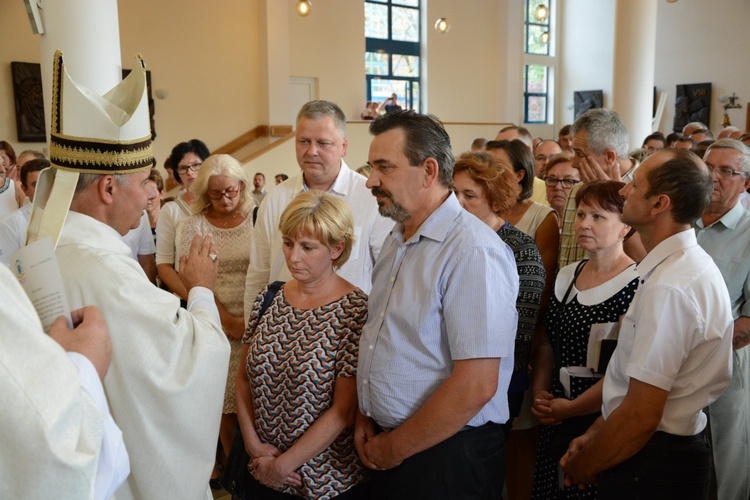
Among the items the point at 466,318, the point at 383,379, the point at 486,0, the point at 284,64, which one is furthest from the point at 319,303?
the point at 486,0

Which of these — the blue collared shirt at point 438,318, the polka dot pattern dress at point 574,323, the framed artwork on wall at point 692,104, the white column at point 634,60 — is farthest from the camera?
the framed artwork on wall at point 692,104

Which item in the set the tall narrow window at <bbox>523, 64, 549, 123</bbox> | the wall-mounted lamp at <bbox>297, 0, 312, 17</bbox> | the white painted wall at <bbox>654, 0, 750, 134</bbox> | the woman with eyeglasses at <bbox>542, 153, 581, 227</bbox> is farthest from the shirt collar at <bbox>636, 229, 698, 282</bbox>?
the tall narrow window at <bbox>523, 64, 549, 123</bbox>

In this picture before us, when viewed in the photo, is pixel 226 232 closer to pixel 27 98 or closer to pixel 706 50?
pixel 27 98

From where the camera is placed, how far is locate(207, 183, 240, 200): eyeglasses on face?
10.9ft

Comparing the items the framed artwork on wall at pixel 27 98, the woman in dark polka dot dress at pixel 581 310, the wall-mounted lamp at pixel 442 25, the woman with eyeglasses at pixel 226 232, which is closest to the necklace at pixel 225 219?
the woman with eyeglasses at pixel 226 232

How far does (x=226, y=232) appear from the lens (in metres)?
3.34

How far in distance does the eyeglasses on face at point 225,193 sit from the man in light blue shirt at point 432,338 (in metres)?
1.50

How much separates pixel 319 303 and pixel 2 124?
9.94 metres

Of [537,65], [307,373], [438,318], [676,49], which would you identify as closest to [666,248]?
[438,318]

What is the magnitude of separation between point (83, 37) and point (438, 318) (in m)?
3.74

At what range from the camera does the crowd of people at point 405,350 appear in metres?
1.56

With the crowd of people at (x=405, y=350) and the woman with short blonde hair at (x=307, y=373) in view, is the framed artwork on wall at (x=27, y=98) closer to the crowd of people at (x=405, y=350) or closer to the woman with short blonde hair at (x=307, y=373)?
the woman with short blonde hair at (x=307, y=373)

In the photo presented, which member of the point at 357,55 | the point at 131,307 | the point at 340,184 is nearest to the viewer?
the point at 131,307

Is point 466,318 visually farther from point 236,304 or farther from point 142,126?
point 236,304
